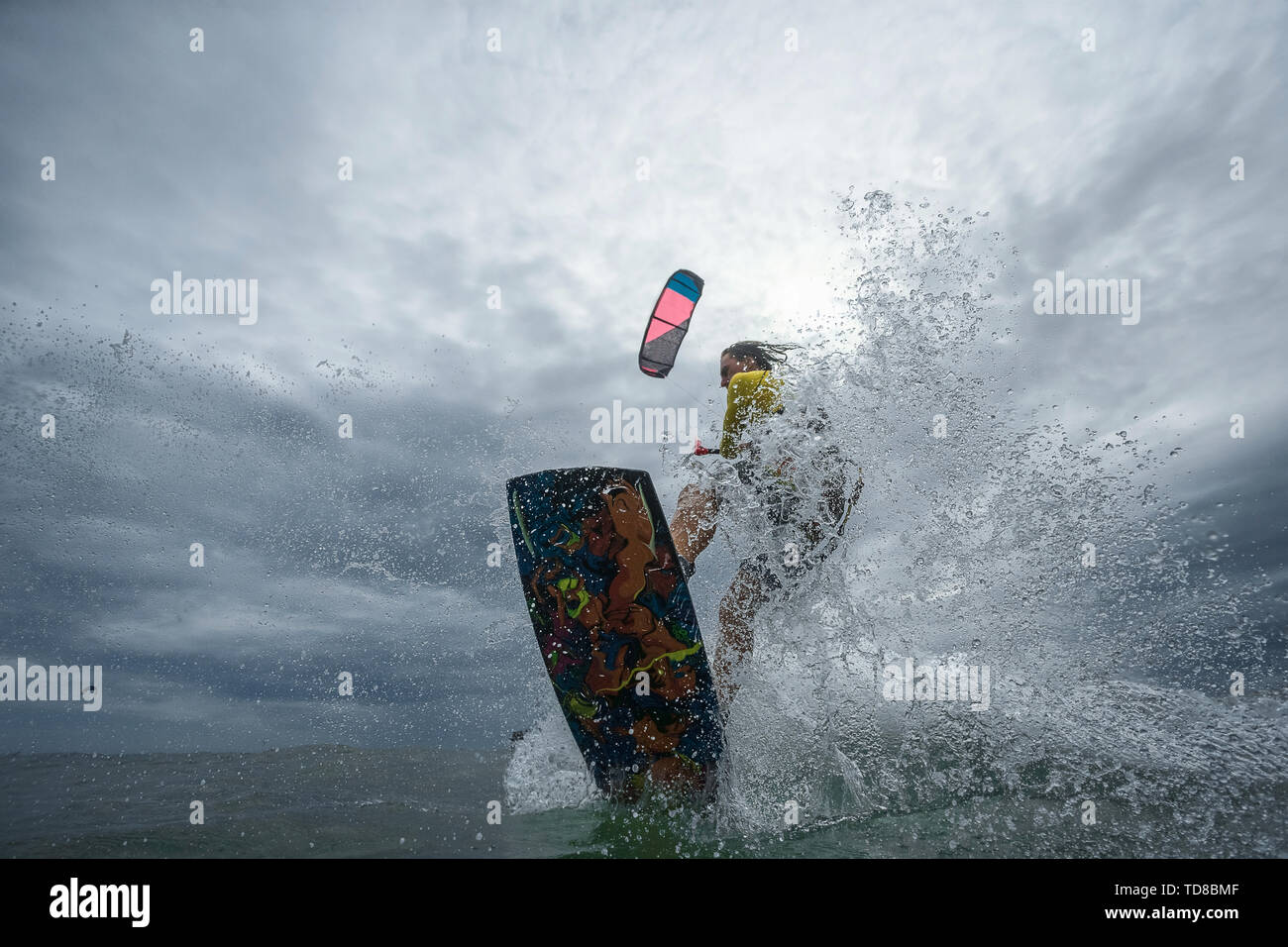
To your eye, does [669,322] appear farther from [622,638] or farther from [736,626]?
[622,638]

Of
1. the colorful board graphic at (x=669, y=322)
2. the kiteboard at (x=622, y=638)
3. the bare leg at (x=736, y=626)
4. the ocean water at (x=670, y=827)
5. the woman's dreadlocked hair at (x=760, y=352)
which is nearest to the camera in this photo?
the ocean water at (x=670, y=827)

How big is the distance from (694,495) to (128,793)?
6.50m

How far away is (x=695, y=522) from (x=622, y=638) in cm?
102

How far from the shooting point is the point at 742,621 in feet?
15.0

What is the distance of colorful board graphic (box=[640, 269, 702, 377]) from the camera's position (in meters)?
5.31

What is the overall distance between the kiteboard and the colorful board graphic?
1367 mm

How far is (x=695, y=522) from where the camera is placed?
4691 mm

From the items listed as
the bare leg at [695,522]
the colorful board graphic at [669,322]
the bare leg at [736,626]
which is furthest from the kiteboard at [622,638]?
the colorful board graphic at [669,322]

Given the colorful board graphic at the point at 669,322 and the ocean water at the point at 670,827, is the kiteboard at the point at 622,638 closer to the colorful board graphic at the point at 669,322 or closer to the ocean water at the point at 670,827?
the ocean water at the point at 670,827

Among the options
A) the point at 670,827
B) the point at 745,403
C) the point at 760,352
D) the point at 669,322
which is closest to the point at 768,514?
the point at 745,403

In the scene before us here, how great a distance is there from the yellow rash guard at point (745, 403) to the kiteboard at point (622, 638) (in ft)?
2.45

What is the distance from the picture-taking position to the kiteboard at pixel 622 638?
13.7ft

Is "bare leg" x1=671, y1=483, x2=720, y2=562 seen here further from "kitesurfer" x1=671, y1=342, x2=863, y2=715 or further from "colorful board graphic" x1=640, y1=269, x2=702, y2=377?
"colorful board graphic" x1=640, y1=269, x2=702, y2=377
